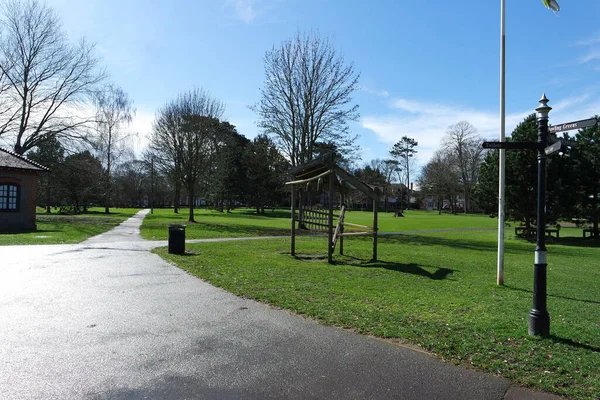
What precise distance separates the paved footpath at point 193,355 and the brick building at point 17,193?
2108 centimetres

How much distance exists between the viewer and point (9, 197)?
24953mm

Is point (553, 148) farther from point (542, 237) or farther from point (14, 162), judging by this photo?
point (14, 162)

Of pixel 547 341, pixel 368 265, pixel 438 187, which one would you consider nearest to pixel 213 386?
pixel 547 341

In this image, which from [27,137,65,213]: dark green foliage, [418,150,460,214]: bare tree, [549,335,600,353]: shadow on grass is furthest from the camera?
[418,150,460,214]: bare tree

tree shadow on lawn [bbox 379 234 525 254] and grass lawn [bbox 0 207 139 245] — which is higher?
grass lawn [bbox 0 207 139 245]

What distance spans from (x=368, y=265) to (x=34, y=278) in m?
8.83

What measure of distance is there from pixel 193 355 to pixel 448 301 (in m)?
4.97

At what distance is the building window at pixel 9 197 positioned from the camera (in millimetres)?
24719

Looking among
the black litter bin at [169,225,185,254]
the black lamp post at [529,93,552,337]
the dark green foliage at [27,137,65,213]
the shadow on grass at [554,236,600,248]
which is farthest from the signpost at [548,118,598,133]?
the dark green foliage at [27,137,65,213]

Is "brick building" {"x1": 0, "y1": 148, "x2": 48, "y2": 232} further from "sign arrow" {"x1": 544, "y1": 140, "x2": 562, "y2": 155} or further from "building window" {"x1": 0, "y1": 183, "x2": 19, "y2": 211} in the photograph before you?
"sign arrow" {"x1": 544, "y1": 140, "x2": 562, "y2": 155}

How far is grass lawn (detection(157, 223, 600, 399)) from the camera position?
452cm

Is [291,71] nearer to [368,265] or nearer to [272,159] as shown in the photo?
[272,159]

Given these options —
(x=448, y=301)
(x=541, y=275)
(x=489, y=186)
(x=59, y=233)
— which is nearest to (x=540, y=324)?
(x=541, y=275)

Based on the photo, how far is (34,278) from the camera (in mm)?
9039
